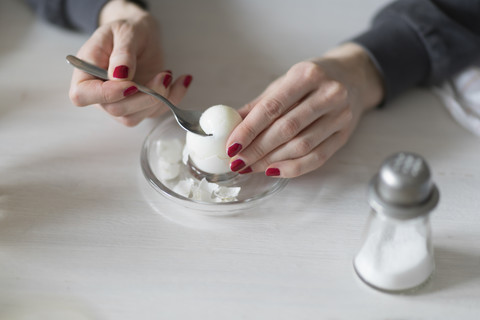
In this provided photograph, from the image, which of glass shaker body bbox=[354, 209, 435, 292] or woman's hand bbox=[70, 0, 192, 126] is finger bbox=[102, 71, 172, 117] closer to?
woman's hand bbox=[70, 0, 192, 126]

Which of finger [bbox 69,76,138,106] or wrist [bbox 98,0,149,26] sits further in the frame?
wrist [bbox 98,0,149,26]

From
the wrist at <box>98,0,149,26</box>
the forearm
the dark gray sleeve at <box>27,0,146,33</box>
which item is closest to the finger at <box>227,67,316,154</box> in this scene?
the forearm

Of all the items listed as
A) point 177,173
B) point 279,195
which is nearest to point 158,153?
point 177,173

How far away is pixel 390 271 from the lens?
60cm

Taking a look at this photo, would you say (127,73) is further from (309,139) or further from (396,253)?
(396,253)

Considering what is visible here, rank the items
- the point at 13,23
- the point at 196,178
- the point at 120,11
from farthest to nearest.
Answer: the point at 13,23 → the point at 120,11 → the point at 196,178

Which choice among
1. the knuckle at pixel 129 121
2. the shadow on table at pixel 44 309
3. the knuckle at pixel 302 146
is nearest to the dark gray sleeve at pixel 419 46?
the knuckle at pixel 302 146

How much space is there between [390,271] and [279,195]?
0.22 metres

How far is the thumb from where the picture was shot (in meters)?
0.77

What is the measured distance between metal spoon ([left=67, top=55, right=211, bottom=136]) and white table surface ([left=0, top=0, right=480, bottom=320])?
11cm

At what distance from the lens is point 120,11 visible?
3.28ft

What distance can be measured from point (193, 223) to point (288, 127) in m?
0.20

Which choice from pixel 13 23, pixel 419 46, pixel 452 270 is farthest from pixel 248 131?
pixel 13 23

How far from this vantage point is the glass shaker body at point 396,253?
0.59m
